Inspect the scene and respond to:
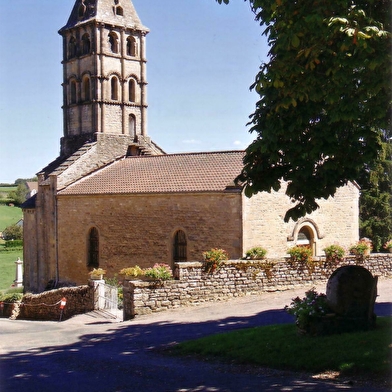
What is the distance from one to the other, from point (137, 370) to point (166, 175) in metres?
16.8

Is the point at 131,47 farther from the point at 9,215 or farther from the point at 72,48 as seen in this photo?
the point at 9,215

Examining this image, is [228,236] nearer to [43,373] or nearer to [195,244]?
[195,244]

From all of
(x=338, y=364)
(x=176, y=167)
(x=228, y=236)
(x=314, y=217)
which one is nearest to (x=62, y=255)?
(x=176, y=167)

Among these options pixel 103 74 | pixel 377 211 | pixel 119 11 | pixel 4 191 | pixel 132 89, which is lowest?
pixel 377 211

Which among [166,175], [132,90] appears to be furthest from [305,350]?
[132,90]

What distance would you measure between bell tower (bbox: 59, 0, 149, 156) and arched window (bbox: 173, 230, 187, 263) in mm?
10519

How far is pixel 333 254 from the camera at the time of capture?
20969 millimetres

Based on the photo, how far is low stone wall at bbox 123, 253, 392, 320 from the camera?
17641mm

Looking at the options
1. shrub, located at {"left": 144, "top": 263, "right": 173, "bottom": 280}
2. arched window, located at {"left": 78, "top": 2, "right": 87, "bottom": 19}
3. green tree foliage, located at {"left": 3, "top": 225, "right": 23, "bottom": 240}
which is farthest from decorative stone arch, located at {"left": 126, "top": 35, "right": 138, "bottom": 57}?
green tree foliage, located at {"left": 3, "top": 225, "right": 23, "bottom": 240}

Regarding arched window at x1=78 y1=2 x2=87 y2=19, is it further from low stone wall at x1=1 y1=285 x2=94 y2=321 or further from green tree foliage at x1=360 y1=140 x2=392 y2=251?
green tree foliage at x1=360 y1=140 x2=392 y2=251

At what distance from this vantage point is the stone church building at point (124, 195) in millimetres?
23688

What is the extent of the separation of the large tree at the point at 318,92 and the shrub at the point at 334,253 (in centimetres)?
944

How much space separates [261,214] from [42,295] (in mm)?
10070

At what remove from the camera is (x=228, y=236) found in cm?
2284
